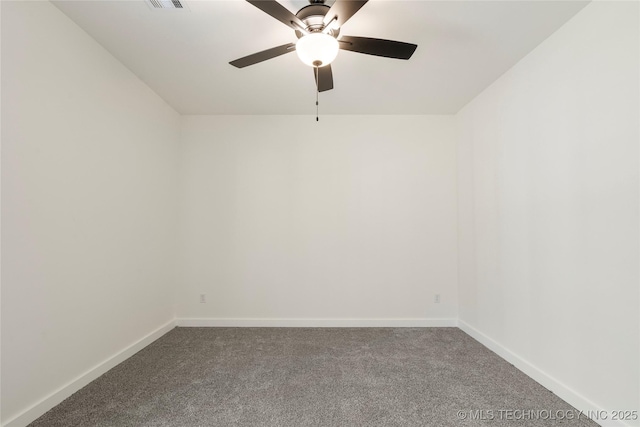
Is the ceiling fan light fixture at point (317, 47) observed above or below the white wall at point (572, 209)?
above

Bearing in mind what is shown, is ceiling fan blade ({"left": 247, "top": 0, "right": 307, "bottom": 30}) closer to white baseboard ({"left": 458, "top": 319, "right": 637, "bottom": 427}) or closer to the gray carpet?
the gray carpet

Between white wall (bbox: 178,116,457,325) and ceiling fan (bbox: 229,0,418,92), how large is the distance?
1.82 m

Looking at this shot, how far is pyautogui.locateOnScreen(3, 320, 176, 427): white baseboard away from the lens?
171 centimetres

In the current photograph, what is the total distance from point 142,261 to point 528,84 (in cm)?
381

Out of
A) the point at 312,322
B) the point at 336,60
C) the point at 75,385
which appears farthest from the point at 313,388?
the point at 336,60

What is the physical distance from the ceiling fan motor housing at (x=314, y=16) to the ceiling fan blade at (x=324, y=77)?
324 millimetres

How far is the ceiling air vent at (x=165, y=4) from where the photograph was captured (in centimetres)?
184

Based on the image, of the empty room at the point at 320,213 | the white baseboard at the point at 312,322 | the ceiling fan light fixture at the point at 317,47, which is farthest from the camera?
the white baseboard at the point at 312,322

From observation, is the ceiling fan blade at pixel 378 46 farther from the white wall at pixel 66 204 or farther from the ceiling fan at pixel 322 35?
the white wall at pixel 66 204

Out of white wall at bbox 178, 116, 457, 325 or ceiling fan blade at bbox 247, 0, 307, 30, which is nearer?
ceiling fan blade at bbox 247, 0, 307, 30

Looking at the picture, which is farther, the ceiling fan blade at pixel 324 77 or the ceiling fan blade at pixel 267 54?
the ceiling fan blade at pixel 324 77

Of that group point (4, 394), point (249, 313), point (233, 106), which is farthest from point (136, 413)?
point (233, 106)

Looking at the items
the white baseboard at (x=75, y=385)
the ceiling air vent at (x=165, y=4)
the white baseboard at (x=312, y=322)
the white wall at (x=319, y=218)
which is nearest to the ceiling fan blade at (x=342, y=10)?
the ceiling air vent at (x=165, y=4)

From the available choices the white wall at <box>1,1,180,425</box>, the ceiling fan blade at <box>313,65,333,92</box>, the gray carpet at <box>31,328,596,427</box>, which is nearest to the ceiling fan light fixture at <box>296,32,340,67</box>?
the ceiling fan blade at <box>313,65,333,92</box>
